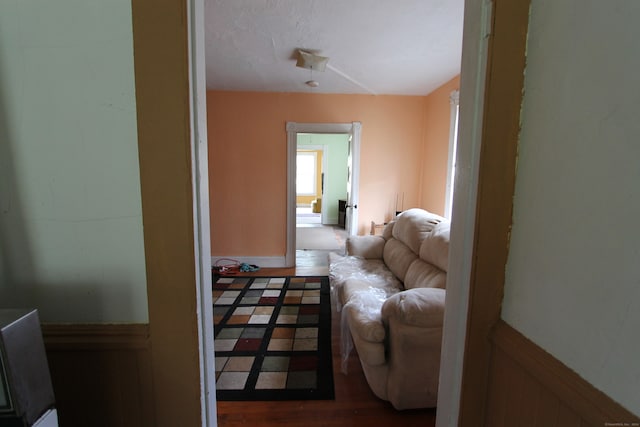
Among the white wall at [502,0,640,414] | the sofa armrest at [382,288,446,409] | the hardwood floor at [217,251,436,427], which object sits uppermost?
the white wall at [502,0,640,414]

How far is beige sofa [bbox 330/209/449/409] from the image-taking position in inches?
55.4

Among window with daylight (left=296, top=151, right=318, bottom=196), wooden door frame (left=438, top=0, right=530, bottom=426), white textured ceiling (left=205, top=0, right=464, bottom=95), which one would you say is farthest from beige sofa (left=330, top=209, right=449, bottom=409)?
window with daylight (left=296, top=151, right=318, bottom=196)

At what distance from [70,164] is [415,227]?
95.2 inches

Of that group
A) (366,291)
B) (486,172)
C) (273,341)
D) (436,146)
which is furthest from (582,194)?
(436,146)

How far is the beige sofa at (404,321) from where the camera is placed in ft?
4.62

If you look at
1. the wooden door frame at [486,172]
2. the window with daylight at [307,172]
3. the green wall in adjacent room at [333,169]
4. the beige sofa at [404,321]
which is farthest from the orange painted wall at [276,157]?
the window with daylight at [307,172]

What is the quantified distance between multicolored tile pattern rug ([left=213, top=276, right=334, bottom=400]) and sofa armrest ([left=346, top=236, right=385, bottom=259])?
60 centimetres

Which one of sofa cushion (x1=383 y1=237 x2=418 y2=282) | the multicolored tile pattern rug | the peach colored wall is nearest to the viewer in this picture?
the multicolored tile pattern rug

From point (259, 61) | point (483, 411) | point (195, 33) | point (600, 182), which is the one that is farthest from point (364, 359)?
point (259, 61)

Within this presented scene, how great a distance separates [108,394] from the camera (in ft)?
2.28

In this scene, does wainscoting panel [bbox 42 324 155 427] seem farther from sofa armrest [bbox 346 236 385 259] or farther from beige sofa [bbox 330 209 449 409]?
sofa armrest [bbox 346 236 385 259]

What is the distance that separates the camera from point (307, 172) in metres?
10.5

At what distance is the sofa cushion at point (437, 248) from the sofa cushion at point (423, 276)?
0.04m

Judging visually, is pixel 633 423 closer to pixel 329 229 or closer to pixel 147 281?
pixel 147 281
